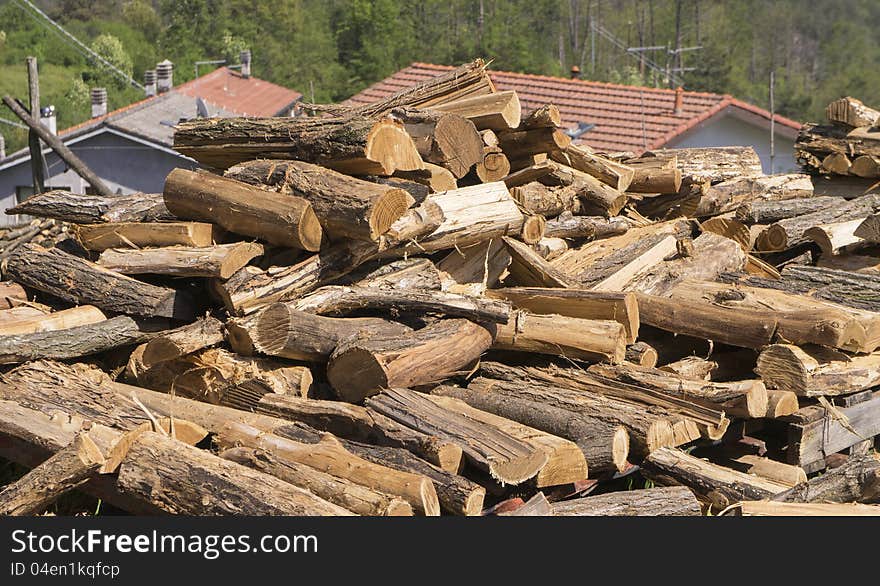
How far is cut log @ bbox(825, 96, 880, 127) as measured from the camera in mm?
10211

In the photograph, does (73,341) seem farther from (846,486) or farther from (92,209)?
(846,486)

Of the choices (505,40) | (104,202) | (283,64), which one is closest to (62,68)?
(283,64)

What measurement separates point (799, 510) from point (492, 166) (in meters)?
3.71

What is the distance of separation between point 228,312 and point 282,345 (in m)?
0.46

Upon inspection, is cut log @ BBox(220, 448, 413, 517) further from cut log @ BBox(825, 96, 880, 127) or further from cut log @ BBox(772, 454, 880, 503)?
cut log @ BBox(825, 96, 880, 127)

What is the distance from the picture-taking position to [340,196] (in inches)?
248

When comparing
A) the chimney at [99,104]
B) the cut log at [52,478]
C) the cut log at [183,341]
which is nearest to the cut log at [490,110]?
the cut log at [183,341]

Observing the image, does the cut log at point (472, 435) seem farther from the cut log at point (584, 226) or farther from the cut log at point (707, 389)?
the cut log at point (584, 226)

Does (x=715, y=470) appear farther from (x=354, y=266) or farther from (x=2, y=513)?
(x=2, y=513)

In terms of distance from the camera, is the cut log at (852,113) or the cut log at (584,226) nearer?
the cut log at (584,226)

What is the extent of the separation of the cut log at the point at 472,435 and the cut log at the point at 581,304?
1.44 meters

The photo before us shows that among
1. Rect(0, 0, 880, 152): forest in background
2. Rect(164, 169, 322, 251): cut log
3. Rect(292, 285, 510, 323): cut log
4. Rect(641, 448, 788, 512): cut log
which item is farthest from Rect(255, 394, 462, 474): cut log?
Rect(0, 0, 880, 152): forest in background

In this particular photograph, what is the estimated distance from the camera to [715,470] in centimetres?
588

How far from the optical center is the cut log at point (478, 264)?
23.9 feet
